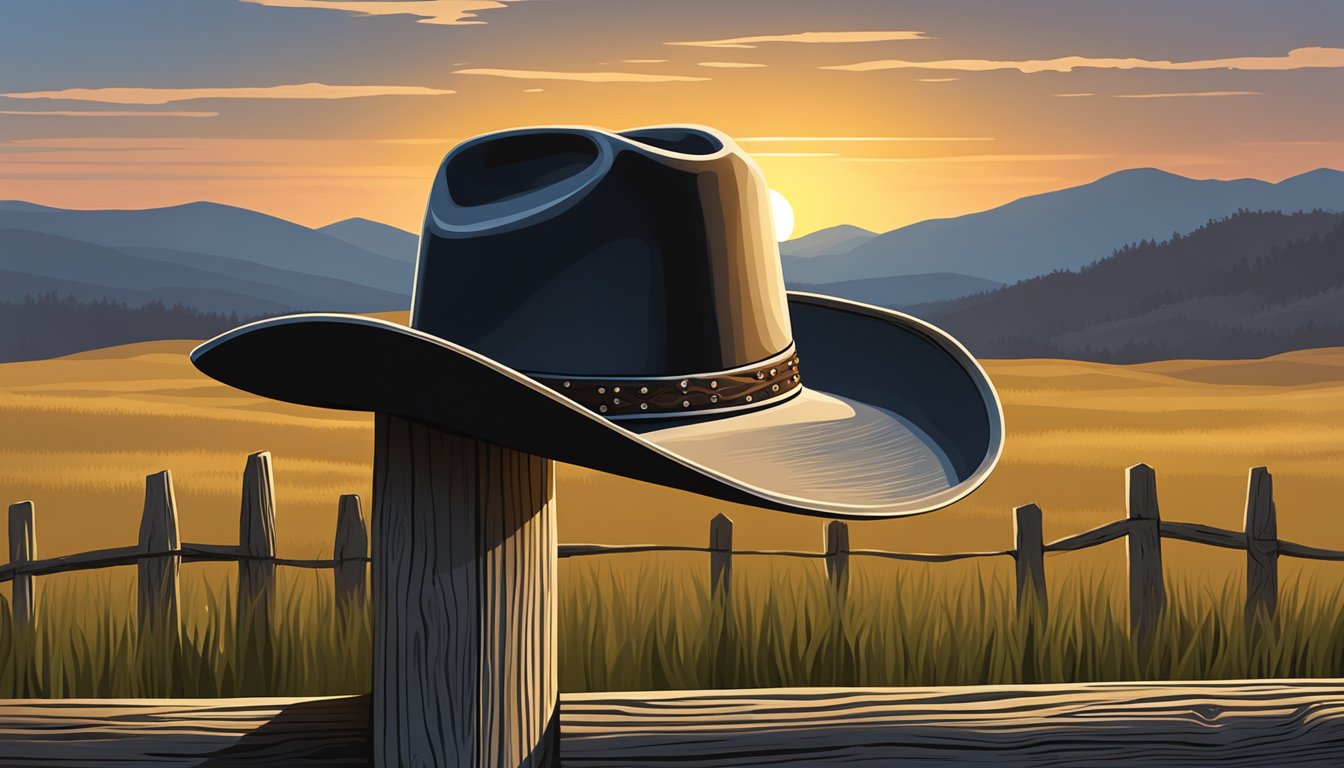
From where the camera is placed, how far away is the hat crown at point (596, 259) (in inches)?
80.7

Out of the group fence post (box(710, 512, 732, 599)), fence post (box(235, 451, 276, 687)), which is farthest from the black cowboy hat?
fence post (box(235, 451, 276, 687))

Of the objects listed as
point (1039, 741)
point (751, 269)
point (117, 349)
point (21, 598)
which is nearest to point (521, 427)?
point (751, 269)

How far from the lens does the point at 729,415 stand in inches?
Result: 85.8

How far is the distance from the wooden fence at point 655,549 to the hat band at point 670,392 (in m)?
2.70

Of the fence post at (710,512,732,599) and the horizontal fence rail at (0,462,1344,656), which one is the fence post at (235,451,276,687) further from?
the fence post at (710,512,732,599)

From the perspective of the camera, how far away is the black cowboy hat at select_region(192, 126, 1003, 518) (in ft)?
6.16

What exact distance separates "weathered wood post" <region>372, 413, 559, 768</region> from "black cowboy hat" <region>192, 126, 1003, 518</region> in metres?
0.19

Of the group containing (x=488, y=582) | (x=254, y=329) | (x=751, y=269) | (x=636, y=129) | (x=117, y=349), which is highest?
(x=117, y=349)

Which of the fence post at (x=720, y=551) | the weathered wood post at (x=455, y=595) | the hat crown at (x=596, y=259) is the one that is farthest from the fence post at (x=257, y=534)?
the hat crown at (x=596, y=259)

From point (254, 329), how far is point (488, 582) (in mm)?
629

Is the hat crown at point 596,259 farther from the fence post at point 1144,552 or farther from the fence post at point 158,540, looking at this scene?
the fence post at point 1144,552

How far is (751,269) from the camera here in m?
2.25

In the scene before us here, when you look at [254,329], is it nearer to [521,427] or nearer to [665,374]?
[521,427]

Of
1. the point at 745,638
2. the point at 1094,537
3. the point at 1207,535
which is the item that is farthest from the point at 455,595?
the point at 1207,535
